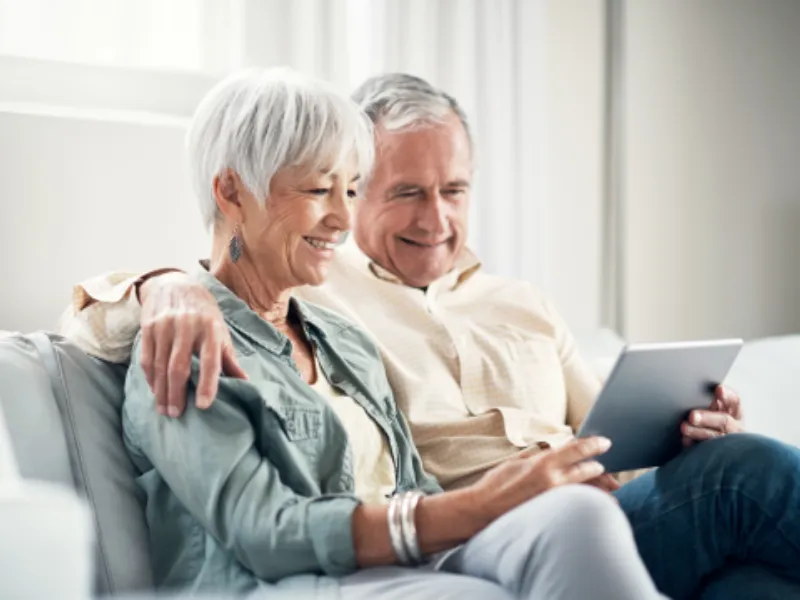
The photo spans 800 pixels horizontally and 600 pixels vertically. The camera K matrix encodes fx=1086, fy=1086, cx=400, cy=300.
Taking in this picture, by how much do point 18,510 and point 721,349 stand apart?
3.19ft

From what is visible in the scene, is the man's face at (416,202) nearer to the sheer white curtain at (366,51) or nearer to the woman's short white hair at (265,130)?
the sheer white curtain at (366,51)

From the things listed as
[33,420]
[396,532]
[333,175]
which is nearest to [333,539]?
[396,532]

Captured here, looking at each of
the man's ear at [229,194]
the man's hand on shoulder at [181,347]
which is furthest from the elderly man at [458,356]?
the man's ear at [229,194]

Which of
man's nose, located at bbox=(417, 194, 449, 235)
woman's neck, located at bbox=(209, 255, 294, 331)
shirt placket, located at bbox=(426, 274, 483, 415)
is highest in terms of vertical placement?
man's nose, located at bbox=(417, 194, 449, 235)

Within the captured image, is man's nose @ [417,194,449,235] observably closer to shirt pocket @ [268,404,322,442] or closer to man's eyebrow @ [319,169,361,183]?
man's eyebrow @ [319,169,361,183]

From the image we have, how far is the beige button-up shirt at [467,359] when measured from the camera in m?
1.76

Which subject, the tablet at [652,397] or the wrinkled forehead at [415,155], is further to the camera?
the wrinkled forehead at [415,155]

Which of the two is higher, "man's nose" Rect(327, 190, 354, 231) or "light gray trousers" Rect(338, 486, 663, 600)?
"man's nose" Rect(327, 190, 354, 231)

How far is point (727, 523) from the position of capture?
4.88ft

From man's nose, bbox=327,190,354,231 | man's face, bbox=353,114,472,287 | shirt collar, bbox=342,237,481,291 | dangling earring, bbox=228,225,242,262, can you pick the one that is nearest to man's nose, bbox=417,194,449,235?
man's face, bbox=353,114,472,287

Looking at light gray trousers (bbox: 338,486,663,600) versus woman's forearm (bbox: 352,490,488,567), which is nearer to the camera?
light gray trousers (bbox: 338,486,663,600)

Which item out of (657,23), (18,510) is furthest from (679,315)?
(18,510)

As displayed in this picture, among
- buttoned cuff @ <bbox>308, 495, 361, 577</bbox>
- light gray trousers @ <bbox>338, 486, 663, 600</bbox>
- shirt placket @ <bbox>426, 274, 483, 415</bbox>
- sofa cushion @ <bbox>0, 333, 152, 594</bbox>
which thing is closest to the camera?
light gray trousers @ <bbox>338, 486, 663, 600</bbox>

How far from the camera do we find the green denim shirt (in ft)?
4.17
